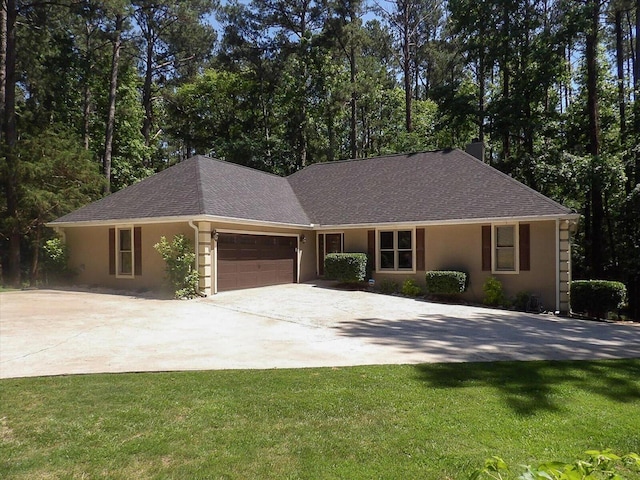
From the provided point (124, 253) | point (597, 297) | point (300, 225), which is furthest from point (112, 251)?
point (597, 297)

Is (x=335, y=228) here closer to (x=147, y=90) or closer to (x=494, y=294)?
(x=494, y=294)

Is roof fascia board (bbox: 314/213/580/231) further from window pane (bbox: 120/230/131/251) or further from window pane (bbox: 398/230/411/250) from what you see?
window pane (bbox: 120/230/131/251)

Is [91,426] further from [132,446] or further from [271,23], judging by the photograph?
[271,23]

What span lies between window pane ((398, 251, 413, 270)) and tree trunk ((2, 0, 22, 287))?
15369mm

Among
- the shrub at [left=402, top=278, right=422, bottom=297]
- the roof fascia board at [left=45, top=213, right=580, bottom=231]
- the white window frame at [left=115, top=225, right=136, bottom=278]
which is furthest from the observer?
the shrub at [left=402, top=278, right=422, bottom=297]

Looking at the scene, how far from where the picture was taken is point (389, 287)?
→ 15.8 metres

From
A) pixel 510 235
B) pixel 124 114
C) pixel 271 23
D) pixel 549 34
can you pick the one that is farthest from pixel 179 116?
pixel 510 235

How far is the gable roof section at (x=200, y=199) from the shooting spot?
1437 centimetres

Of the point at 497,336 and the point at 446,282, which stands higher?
the point at 446,282

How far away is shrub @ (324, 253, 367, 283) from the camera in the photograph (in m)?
15.7

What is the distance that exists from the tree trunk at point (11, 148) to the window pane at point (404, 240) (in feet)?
50.2

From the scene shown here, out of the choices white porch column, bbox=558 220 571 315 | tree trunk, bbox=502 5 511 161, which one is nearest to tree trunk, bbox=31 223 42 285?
white porch column, bbox=558 220 571 315

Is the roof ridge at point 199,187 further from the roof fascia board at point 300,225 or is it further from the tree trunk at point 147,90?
the tree trunk at point 147,90

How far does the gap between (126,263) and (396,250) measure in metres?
9.67
